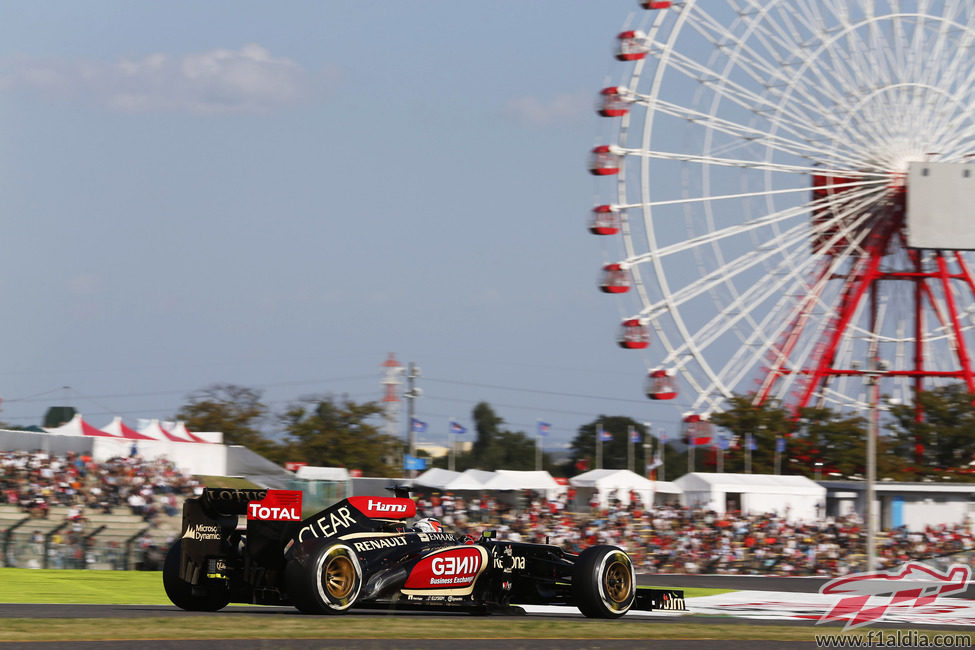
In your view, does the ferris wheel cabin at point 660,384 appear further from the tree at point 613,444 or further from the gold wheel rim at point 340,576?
the tree at point 613,444

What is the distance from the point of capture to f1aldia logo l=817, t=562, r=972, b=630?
1789cm

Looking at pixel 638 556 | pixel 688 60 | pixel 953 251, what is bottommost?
pixel 638 556

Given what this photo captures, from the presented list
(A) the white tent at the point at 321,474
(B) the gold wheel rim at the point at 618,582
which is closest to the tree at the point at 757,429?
(A) the white tent at the point at 321,474

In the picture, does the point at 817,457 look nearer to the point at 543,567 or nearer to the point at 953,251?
the point at 953,251

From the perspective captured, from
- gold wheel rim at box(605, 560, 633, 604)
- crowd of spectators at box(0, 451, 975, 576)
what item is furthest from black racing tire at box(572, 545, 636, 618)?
crowd of spectators at box(0, 451, 975, 576)

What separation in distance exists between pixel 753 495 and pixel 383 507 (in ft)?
99.0

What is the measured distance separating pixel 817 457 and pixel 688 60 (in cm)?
2165

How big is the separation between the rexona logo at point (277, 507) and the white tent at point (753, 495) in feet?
94.1

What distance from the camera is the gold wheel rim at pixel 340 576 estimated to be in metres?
13.1

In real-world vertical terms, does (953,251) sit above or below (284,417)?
above

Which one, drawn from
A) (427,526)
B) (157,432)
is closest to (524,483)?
(157,432)

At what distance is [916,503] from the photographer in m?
47.1

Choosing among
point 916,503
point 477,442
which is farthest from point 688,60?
point 477,442

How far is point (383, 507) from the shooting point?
14.1 metres
